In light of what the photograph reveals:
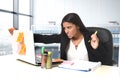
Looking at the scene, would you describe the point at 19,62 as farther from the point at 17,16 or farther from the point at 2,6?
the point at 17,16

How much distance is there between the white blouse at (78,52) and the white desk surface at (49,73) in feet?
1.39

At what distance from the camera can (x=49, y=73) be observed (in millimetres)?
1336

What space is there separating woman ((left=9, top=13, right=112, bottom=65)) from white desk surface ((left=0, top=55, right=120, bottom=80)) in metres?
0.34

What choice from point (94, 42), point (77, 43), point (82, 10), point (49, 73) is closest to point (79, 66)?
point (49, 73)

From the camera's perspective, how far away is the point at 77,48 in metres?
1.96

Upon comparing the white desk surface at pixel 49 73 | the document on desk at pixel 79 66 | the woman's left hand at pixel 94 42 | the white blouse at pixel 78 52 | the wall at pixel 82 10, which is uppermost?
the wall at pixel 82 10

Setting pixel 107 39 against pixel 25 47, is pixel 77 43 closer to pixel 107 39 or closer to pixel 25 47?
pixel 107 39

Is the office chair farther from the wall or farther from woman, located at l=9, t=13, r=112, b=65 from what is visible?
the wall

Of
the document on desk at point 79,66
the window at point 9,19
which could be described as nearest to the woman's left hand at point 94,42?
the document on desk at point 79,66

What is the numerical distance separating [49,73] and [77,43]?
2.37 feet

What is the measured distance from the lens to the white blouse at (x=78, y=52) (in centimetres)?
189

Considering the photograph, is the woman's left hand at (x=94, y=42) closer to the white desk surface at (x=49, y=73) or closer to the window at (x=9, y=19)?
the white desk surface at (x=49, y=73)

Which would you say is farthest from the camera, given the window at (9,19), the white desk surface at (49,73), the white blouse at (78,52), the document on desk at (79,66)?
the window at (9,19)

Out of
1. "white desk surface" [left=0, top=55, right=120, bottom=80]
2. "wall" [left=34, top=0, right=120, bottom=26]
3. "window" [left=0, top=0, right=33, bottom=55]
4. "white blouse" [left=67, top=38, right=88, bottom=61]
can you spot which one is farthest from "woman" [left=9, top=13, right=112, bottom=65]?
"wall" [left=34, top=0, right=120, bottom=26]
